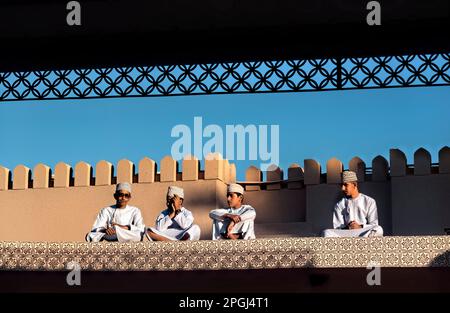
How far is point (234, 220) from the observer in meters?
9.72

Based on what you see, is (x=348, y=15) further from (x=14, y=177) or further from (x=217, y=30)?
(x=14, y=177)

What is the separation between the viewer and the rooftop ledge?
7781mm

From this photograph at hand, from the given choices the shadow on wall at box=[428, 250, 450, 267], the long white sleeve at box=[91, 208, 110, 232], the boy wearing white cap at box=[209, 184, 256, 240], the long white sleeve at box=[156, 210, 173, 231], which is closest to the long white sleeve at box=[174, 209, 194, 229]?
the long white sleeve at box=[156, 210, 173, 231]

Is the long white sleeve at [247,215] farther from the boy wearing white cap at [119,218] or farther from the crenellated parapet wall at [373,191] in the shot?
the crenellated parapet wall at [373,191]

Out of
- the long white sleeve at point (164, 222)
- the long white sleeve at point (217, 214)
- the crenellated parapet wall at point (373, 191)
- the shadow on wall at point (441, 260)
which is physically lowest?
the shadow on wall at point (441, 260)

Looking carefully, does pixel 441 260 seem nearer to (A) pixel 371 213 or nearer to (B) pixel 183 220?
(A) pixel 371 213

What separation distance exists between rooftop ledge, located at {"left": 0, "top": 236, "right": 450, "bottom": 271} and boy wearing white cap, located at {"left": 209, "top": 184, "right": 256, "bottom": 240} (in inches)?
58.8

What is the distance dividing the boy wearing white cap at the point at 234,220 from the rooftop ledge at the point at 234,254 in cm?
149

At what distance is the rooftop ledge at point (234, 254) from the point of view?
25.5ft

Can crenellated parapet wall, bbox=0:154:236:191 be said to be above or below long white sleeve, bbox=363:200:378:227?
above

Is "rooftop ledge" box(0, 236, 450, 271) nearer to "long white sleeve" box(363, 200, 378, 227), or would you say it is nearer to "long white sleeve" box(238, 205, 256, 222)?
"long white sleeve" box(238, 205, 256, 222)

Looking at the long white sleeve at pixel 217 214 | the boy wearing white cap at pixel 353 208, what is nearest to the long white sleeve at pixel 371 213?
the boy wearing white cap at pixel 353 208

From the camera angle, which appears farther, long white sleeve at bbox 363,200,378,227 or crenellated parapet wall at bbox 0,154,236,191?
crenellated parapet wall at bbox 0,154,236,191

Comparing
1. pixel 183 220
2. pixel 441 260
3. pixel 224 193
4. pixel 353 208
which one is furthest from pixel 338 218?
pixel 224 193
